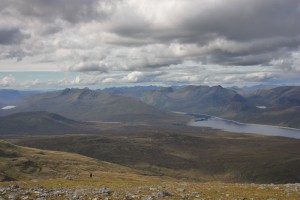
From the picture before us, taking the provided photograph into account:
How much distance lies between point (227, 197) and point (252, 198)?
111 inches

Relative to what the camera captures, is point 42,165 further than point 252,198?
Yes

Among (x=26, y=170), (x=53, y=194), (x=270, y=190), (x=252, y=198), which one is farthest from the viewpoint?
(x=26, y=170)

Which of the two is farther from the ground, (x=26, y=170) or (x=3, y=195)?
(x=3, y=195)

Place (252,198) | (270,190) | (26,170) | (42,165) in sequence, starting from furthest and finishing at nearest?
(42,165) → (26,170) → (270,190) → (252,198)

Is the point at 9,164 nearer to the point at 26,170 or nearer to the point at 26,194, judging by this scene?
the point at 26,170

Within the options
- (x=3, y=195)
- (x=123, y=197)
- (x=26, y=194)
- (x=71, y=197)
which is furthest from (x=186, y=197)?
(x=3, y=195)

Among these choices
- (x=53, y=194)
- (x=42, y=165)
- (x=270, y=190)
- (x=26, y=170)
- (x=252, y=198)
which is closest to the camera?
(x=252, y=198)

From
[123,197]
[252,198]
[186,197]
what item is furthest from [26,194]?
[252,198]

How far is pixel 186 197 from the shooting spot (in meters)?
37.8

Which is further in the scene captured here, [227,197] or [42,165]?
[42,165]

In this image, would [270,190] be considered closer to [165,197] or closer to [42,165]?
[165,197]

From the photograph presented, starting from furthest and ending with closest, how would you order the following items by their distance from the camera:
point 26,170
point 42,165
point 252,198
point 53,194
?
point 42,165 → point 26,170 → point 53,194 → point 252,198

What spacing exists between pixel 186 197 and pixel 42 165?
547 feet

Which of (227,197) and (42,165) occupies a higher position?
(227,197)
